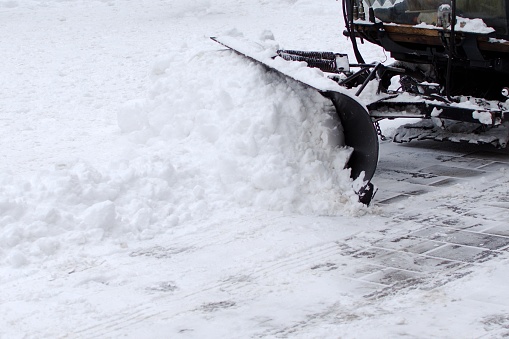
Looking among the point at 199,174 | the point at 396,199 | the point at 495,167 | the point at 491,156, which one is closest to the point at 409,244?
the point at 396,199

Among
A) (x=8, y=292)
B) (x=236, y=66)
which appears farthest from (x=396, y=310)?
(x=236, y=66)

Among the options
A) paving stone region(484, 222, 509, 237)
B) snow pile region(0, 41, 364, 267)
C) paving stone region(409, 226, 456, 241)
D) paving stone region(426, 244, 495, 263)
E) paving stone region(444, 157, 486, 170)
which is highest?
snow pile region(0, 41, 364, 267)

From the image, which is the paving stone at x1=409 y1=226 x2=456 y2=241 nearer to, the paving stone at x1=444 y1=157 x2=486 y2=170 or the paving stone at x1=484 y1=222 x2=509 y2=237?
the paving stone at x1=484 y1=222 x2=509 y2=237

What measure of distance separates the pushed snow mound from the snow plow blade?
0.09 meters

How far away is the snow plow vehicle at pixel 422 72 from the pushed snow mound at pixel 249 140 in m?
0.16

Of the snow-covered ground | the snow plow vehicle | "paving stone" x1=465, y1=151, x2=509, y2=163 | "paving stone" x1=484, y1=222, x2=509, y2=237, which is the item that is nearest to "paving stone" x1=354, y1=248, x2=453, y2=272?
the snow-covered ground

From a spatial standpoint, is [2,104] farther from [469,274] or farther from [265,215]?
[469,274]

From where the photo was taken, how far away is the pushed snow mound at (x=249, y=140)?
5.66 meters

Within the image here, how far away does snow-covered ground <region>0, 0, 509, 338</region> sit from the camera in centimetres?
409

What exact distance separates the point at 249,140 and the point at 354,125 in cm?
72

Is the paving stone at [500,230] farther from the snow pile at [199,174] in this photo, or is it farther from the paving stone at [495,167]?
the paving stone at [495,167]

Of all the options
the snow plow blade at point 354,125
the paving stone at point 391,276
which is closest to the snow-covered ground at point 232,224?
the paving stone at point 391,276

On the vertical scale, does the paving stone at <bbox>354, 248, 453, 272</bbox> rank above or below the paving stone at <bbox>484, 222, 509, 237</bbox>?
above

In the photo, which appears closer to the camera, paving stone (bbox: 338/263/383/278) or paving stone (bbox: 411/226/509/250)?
paving stone (bbox: 338/263/383/278)
